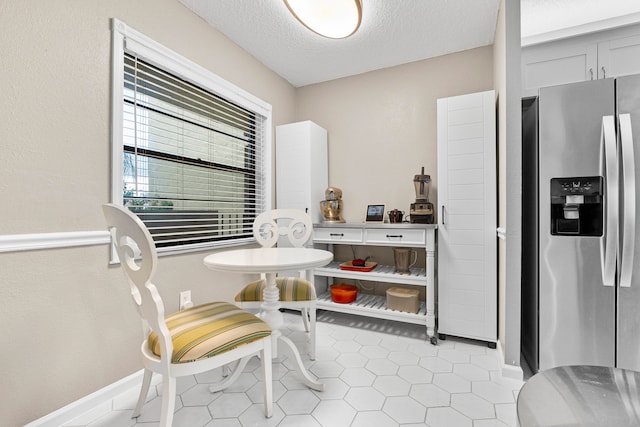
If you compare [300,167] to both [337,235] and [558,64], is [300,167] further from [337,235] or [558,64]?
[558,64]

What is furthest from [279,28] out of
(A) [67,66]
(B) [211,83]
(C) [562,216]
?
(C) [562,216]

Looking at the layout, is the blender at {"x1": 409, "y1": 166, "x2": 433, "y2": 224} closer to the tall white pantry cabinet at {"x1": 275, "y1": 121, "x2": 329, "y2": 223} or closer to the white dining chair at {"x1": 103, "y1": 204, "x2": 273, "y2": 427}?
the tall white pantry cabinet at {"x1": 275, "y1": 121, "x2": 329, "y2": 223}

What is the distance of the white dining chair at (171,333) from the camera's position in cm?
117

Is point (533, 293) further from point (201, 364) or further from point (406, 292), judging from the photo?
point (201, 364)

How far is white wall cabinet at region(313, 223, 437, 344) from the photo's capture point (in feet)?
7.77

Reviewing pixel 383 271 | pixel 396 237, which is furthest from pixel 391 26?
pixel 383 271

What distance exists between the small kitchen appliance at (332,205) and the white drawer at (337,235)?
23cm

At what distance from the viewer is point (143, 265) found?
1.15 metres

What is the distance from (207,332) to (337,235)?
164 cm

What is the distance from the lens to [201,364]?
1238mm

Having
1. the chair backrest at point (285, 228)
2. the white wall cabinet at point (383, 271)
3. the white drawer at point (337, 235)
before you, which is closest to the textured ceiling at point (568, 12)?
the white wall cabinet at point (383, 271)

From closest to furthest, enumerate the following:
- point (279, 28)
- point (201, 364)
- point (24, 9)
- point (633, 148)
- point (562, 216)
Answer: point (201, 364)
point (24, 9)
point (633, 148)
point (562, 216)
point (279, 28)

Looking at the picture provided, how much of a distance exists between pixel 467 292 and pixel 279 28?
2557 millimetres

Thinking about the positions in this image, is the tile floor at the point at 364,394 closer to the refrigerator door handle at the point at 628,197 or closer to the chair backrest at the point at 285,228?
the chair backrest at the point at 285,228
